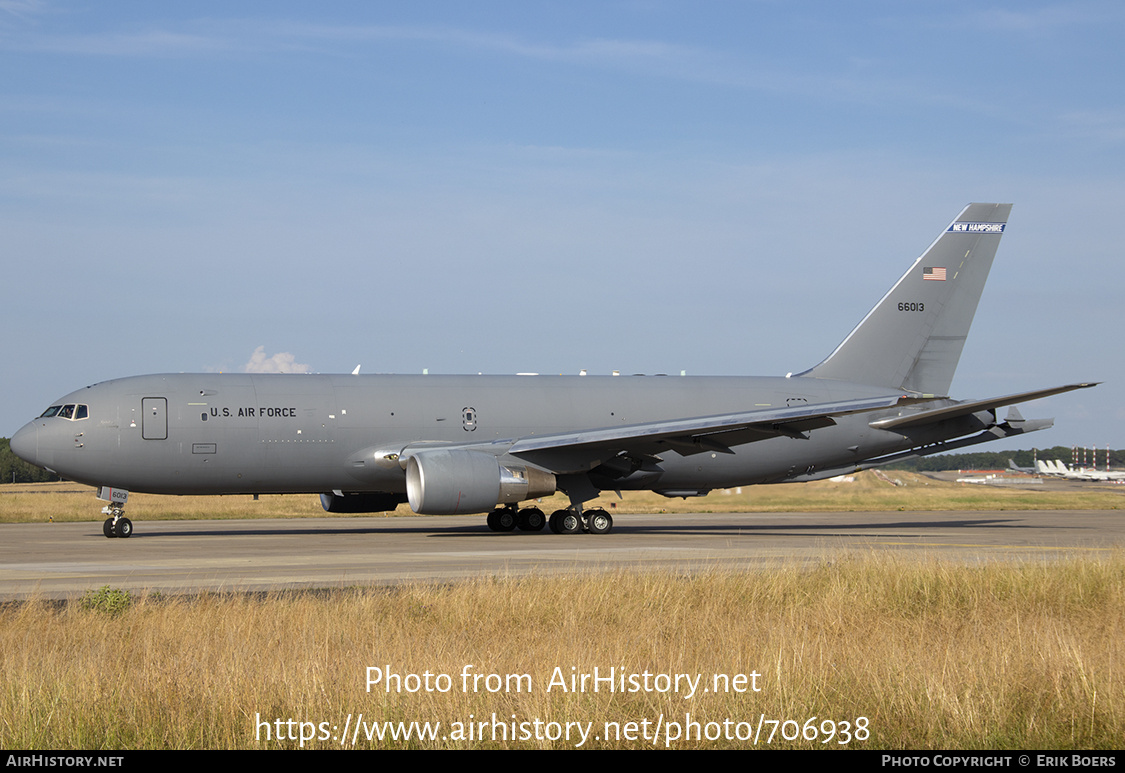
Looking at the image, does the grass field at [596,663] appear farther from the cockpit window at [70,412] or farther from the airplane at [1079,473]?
the airplane at [1079,473]

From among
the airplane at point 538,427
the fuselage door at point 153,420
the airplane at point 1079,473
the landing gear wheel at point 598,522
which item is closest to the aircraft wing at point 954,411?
the airplane at point 538,427

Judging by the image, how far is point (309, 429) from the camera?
2555 centimetres

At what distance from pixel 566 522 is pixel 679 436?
11.9 ft

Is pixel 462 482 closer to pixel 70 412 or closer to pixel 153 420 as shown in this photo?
pixel 153 420

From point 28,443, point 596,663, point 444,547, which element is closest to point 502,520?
point 444,547

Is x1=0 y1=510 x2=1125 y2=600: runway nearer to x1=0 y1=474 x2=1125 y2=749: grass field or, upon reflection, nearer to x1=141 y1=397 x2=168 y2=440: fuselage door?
x1=141 y1=397 x2=168 y2=440: fuselage door

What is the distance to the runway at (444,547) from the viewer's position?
15133 mm

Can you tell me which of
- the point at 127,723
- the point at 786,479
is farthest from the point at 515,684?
the point at 786,479

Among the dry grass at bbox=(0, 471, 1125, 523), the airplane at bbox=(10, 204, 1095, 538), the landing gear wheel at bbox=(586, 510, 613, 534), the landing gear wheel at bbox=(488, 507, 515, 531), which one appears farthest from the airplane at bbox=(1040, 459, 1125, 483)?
the landing gear wheel at bbox=(586, 510, 613, 534)

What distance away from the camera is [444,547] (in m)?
21.5

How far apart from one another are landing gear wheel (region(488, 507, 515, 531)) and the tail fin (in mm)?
9606

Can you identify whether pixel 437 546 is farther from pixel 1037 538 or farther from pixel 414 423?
pixel 1037 538

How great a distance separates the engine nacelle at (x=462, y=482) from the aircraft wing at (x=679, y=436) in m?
1.03

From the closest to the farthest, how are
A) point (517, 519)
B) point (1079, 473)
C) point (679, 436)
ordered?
1. point (679, 436)
2. point (517, 519)
3. point (1079, 473)
